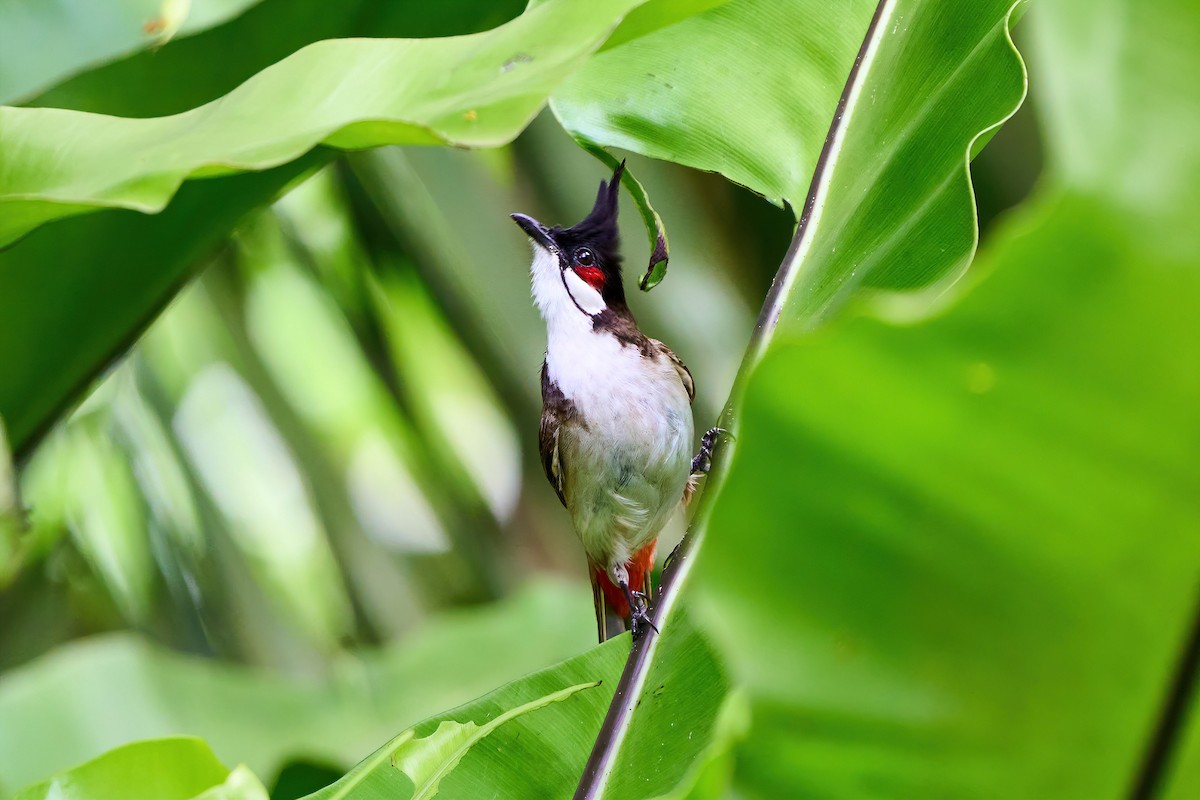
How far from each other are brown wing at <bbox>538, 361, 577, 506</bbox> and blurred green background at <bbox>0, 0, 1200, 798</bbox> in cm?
5

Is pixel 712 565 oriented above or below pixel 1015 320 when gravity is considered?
below

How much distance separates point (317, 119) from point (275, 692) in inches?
36.0

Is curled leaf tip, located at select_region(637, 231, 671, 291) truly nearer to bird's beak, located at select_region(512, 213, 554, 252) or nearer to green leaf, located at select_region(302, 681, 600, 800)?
green leaf, located at select_region(302, 681, 600, 800)

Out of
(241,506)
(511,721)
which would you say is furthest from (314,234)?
(511,721)

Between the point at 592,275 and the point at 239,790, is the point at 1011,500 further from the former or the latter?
the point at 592,275

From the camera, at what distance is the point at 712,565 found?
33cm

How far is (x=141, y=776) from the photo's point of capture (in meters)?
0.55

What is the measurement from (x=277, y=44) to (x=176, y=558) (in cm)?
102

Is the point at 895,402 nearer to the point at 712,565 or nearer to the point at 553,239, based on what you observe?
the point at 712,565

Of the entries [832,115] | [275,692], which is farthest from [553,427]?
[832,115]

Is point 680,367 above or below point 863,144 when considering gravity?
below

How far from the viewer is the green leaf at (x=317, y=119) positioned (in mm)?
442

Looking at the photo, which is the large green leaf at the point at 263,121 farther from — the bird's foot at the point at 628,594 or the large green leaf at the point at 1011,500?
the bird's foot at the point at 628,594

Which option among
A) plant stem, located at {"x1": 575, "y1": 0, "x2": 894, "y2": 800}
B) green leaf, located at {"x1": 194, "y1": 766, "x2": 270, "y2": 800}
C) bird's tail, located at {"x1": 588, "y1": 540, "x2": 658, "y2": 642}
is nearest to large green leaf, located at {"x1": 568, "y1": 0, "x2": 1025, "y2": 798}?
plant stem, located at {"x1": 575, "y1": 0, "x2": 894, "y2": 800}
